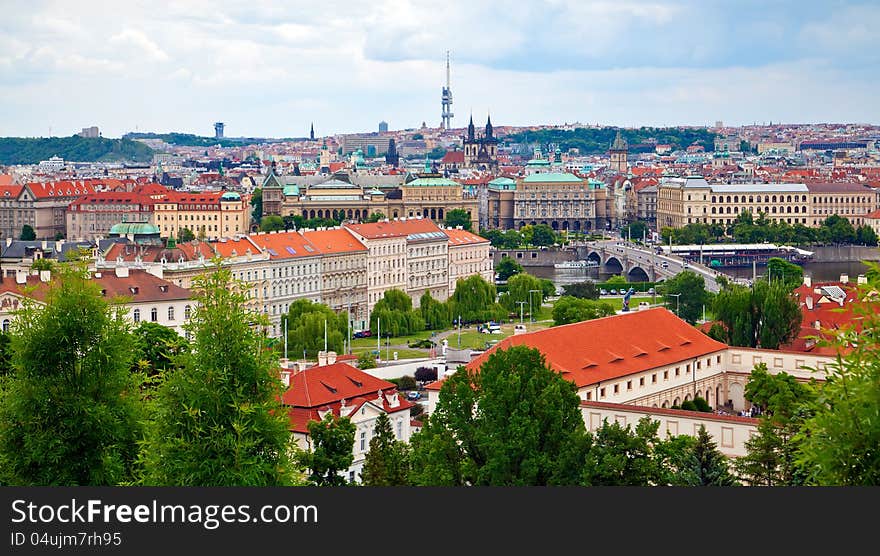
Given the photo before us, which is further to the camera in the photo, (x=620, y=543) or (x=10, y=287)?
(x=10, y=287)

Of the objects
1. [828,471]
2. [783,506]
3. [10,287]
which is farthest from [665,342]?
[783,506]

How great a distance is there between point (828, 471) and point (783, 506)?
9.67 ft

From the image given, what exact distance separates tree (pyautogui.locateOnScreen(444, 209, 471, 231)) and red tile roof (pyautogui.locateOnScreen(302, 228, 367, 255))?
5413 centimetres

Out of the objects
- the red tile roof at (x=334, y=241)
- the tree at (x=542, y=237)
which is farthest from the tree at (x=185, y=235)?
the tree at (x=542, y=237)

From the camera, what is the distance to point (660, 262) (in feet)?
365

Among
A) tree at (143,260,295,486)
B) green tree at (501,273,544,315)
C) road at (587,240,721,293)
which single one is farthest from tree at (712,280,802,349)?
road at (587,240,721,293)

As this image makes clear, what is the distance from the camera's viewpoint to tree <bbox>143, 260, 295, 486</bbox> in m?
21.2

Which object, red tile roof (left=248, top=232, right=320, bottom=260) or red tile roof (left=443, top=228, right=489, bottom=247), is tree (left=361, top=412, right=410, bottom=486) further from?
red tile roof (left=443, top=228, right=489, bottom=247)

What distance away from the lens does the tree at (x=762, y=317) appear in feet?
169

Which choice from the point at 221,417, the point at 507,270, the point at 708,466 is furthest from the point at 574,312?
the point at 221,417

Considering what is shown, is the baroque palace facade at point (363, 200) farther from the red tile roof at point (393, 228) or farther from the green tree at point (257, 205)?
the red tile roof at point (393, 228)

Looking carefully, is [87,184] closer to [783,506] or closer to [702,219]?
[702,219]

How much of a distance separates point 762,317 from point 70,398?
32.1 m

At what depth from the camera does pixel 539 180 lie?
6722 inches
